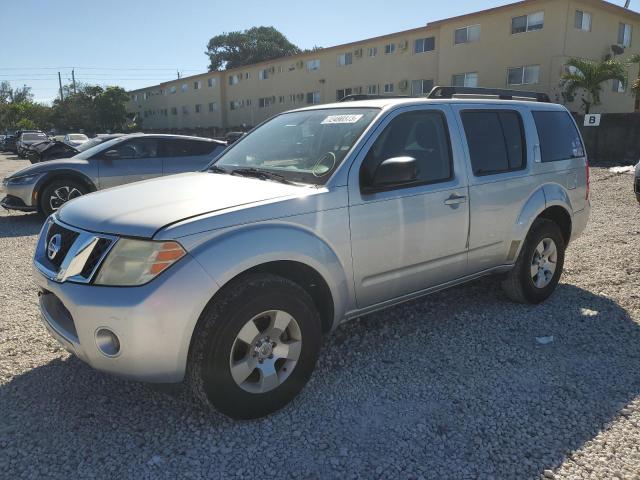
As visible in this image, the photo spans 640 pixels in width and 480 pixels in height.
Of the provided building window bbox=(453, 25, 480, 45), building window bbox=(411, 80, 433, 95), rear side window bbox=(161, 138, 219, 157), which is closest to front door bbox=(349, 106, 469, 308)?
rear side window bbox=(161, 138, 219, 157)

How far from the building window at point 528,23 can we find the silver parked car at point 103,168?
1921cm

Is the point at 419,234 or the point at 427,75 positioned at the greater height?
the point at 427,75

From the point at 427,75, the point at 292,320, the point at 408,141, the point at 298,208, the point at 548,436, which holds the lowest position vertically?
the point at 548,436

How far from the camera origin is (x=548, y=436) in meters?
2.72

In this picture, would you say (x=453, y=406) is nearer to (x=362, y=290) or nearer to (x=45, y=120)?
(x=362, y=290)

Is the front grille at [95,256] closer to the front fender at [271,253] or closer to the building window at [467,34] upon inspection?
the front fender at [271,253]

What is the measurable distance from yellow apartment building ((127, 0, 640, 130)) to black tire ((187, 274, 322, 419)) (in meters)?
21.3

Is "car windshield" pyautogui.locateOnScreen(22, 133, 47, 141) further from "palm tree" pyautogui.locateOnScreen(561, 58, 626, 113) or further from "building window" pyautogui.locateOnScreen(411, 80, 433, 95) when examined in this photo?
"palm tree" pyautogui.locateOnScreen(561, 58, 626, 113)

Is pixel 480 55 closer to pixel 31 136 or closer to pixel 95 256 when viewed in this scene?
pixel 95 256

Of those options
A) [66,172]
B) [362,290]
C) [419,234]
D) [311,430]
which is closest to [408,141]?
[419,234]

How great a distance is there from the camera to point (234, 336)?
2609mm

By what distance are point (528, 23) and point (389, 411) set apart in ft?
80.7

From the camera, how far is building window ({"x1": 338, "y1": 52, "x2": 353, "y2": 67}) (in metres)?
32.7

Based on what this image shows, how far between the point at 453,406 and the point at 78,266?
2.30 meters
